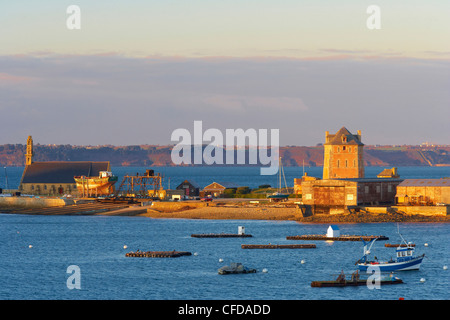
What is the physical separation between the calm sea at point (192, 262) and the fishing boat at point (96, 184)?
32458 mm

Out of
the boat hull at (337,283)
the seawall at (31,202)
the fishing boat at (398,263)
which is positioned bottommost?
the boat hull at (337,283)

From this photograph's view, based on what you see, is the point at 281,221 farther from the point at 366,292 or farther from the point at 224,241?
the point at 366,292

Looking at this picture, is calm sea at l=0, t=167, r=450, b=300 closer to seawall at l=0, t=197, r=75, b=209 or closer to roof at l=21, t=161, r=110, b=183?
seawall at l=0, t=197, r=75, b=209

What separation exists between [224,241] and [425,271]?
23240mm

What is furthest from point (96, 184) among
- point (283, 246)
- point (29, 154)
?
point (283, 246)

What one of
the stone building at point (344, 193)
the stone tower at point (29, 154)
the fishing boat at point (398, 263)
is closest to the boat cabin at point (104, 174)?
the stone tower at point (29, 154)

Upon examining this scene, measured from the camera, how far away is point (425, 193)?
331 feet

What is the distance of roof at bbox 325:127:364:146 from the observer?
116m

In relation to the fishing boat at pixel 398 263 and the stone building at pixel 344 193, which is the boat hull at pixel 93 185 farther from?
the fishing boat at pixel 398 263

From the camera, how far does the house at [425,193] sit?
100m

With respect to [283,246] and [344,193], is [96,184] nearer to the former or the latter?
[344,193]

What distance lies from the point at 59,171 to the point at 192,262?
79.7 metres

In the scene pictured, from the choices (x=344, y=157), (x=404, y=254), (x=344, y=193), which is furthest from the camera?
(x=344, y=157)
